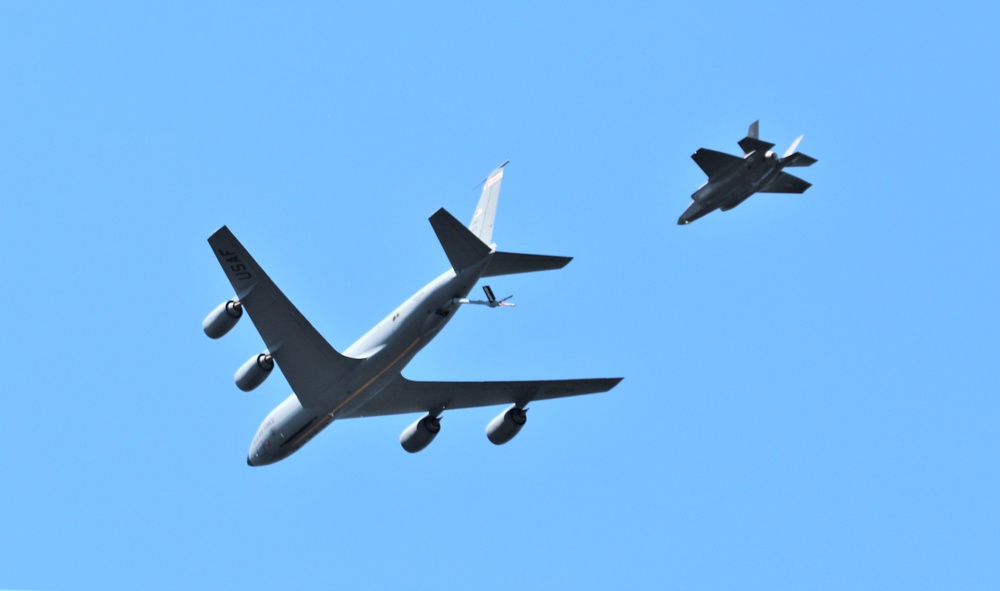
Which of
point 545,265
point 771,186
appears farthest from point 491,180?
point 771,186

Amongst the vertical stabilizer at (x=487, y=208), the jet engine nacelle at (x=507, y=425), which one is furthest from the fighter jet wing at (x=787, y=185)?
the jet engine nacelle at (x=507, y=425)

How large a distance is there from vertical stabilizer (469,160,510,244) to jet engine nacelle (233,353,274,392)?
642 centimetres

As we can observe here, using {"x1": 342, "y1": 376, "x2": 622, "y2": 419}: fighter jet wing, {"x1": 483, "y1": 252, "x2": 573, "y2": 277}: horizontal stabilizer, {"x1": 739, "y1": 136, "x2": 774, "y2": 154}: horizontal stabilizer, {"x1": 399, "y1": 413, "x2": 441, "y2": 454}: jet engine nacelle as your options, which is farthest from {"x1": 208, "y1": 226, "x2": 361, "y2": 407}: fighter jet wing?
{"x1": 739, "y1": 136, "x2": 774, "y2": 154}: horizontal stabilizer

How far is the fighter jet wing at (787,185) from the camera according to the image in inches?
1543

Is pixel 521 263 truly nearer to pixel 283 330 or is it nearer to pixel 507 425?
pixel 283 330

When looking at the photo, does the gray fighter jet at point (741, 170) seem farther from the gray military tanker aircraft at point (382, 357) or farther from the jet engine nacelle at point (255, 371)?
the jet engine nacelle at point (255, 371)

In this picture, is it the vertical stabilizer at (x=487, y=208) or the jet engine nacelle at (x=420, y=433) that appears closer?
the vertical stabilizer at (x=487, y=208)

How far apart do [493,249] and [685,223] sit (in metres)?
11.5

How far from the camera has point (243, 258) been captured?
30.0 meters

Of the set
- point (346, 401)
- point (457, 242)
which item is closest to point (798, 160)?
point (457, 242)

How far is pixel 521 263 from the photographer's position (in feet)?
98.4

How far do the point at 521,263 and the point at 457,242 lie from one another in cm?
178

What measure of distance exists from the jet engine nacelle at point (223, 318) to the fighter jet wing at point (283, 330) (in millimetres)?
515

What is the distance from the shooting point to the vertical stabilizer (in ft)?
108
